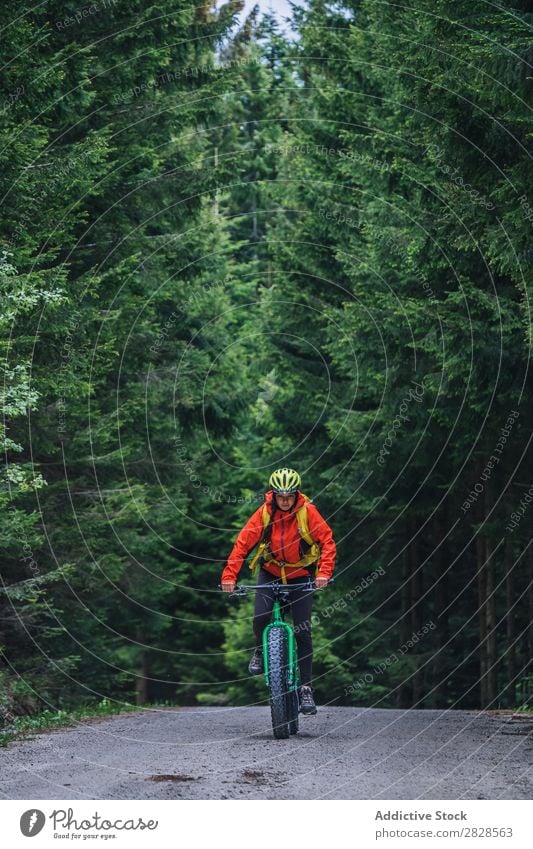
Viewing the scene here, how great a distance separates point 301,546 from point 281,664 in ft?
4.01

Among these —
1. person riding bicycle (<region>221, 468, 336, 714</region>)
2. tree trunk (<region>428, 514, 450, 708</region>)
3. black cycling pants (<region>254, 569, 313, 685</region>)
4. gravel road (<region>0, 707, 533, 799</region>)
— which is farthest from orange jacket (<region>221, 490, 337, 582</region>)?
tree trunk (<region>428, 514, 450, 708</region>)

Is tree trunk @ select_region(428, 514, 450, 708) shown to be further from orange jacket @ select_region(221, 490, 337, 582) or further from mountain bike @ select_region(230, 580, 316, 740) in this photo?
mountain bike @ select_region(230, 580, 316, 740)

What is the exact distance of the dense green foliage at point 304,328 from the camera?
12773 mm

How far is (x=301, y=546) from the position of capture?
37.5 ft

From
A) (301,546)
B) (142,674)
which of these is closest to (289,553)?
(301,546)

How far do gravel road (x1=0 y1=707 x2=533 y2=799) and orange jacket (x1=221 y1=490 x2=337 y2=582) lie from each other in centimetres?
165

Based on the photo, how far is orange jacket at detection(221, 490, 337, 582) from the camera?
11156 millimetres

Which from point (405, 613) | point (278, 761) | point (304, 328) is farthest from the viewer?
point (304, 328)

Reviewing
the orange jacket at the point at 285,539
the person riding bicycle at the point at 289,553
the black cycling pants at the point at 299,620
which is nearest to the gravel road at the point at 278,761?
the black cycling pants at the point at 299,620

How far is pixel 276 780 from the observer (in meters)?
8.36

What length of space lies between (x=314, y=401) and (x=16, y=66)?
41.9 feet

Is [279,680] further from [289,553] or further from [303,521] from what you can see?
[303,521]

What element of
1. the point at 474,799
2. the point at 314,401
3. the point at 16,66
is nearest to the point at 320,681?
the point at 314,401

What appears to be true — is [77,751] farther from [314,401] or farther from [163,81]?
[314,401]
